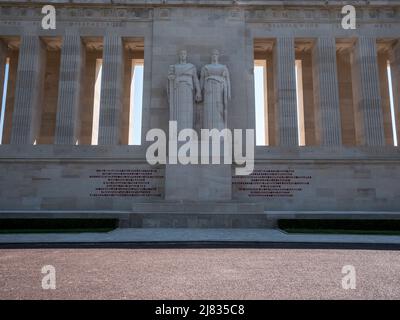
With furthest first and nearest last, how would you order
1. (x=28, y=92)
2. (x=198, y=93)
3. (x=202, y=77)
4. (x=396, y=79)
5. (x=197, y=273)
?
(x=396, y=79)
(x=28, y=92)
(x=202, y=77)
(x=198, y=93)
(x=197, y=273)

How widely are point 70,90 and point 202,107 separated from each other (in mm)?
12232

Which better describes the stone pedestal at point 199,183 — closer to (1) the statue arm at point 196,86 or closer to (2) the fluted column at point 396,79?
(1) the statue arm at point 196,86

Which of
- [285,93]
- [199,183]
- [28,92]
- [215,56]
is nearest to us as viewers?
[199,183]

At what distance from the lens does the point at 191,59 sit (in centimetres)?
2795

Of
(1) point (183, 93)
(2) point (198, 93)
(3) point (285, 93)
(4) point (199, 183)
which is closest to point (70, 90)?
(1) point (183, 93)

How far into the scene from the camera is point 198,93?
84.6 ft

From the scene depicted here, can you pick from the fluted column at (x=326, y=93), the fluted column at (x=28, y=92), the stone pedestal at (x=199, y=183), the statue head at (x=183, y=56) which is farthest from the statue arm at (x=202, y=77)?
the fluted column at (x=28, y=92)

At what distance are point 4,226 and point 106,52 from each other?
58.2 ft

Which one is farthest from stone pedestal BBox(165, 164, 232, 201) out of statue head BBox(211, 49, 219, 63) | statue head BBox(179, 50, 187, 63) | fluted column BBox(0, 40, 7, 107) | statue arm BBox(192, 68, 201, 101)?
fluted column BBox(0, 40, 7, 107)

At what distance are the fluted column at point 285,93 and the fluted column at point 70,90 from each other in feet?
60.0

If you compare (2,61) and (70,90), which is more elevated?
(2,61)

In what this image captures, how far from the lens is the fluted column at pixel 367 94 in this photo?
27.8 m

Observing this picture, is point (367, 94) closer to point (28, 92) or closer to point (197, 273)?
point (197, 273)
